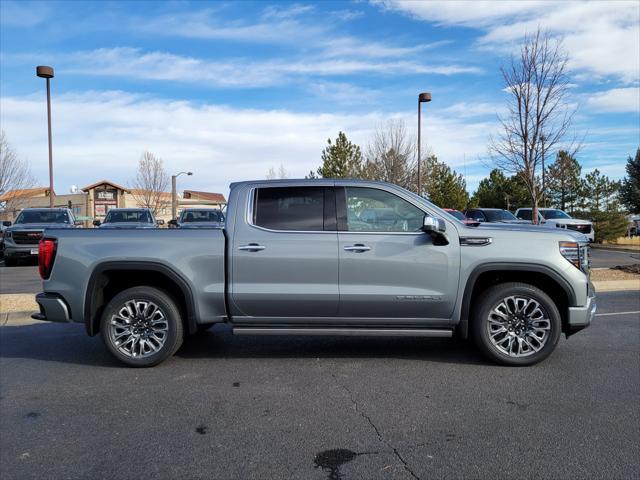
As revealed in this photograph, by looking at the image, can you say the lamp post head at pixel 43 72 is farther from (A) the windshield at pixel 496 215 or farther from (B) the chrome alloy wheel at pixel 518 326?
(B) the chrome alloy wheel at pixel 518 326

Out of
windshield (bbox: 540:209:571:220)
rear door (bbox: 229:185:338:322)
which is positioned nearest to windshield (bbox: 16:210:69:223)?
rear door (bbox: 229:185:338:322)

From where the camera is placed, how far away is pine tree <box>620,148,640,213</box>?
43.9 meters

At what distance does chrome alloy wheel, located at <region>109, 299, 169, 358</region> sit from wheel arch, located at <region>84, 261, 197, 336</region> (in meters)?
0.25

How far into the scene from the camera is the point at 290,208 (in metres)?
5.50

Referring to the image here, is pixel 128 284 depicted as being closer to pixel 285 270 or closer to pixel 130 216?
pixel 285 270

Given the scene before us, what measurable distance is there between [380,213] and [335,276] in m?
0.79

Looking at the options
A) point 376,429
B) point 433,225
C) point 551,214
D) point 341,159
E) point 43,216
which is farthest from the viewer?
Result: point 341,159

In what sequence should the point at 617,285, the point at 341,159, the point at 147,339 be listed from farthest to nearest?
1. the point at 341,159
2. the point at 617,285
3. the point at 147,339

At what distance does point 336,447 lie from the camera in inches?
141

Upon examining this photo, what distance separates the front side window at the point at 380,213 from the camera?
5.36 m

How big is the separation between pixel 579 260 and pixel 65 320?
17.0 ft

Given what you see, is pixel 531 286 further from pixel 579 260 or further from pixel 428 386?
pixel 428 386

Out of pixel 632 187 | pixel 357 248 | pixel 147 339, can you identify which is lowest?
pixel 147 339

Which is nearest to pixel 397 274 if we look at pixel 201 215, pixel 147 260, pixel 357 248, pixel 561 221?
pixel 357 248
